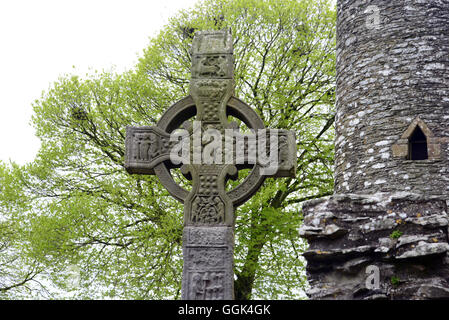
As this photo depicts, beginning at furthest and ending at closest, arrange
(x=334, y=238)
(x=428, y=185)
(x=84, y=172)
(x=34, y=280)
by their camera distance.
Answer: (x=34, y=280) < (x=84, y=172) < (x=428, y=185) < (x=334, y=238)

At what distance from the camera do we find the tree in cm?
1273

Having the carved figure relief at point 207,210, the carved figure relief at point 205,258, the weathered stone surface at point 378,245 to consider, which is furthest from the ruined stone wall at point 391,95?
the carved figure relief at point 205,258

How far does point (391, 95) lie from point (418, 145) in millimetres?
770

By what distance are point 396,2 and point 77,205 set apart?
7.49 meters

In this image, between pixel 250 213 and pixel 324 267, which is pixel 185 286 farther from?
pixel 250 213

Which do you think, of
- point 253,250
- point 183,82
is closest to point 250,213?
point 253,250

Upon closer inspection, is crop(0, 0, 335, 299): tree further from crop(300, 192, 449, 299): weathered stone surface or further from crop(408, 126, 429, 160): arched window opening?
crop(300, 192, 449, 299): weathered stone surface

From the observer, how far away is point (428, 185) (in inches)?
303

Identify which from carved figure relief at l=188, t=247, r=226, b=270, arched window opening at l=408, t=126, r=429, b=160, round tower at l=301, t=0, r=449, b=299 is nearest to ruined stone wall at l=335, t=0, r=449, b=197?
round tower at l=301, t=0, r=449, b=299

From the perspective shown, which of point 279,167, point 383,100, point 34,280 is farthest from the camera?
point 34,280

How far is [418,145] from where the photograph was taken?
8109 mm

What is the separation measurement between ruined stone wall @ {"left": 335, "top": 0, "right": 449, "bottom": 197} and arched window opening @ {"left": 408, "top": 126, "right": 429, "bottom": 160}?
→ 19 centimetres

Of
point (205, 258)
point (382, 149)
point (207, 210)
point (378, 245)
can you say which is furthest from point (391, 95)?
point (205, 258)

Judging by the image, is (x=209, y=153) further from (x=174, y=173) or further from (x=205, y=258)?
(x=174, y=173)
